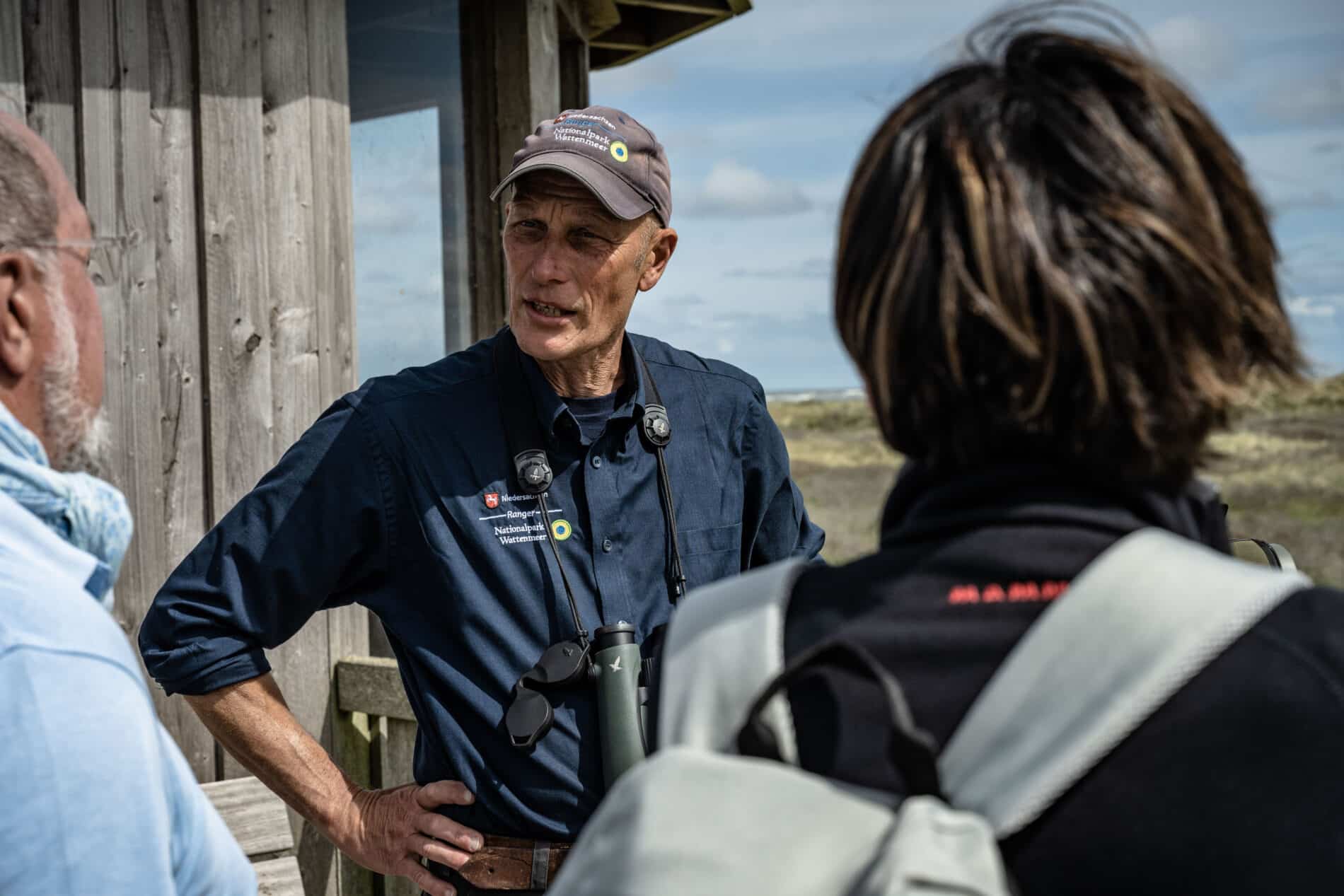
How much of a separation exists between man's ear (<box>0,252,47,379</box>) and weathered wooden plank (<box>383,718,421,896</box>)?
7.36ft

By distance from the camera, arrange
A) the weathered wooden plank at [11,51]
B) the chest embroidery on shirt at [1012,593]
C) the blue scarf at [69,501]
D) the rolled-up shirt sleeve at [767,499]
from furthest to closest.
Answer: the weathered wooden plank at [11,51] → the rolled-up shirt sleeve at [767,499] → the blue scarf at [69,501] → the chest embroidery on shirt at [1012,593]

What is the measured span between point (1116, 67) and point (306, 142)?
109 inches

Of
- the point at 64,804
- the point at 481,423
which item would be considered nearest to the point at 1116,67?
the point at 64,804

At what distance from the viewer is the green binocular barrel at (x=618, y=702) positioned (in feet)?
7.09

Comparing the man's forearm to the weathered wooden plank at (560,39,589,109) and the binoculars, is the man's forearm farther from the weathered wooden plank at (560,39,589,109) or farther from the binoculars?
the weathered wooden plank at (560,39,589,109)

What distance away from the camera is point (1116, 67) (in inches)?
44.1

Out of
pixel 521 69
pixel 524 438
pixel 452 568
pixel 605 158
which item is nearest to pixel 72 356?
pixel 452 568

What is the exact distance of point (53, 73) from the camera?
9.93 feet

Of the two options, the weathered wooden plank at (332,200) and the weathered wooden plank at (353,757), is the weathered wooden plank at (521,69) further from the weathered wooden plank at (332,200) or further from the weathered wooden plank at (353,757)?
the weathered wooden plank at (353,757)

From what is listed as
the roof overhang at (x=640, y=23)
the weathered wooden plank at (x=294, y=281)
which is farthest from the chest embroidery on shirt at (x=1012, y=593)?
the roof overhang at (x=640, y=23)

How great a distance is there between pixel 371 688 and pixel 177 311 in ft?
3.65

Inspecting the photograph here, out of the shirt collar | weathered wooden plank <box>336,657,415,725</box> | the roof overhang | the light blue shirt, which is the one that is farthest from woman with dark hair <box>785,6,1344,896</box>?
the roof overhang

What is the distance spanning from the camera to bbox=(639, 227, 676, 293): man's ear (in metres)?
2.72

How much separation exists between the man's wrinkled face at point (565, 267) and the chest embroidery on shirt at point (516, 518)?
0.98ft
